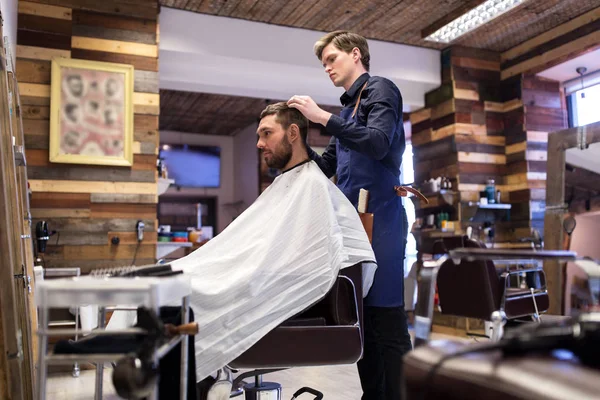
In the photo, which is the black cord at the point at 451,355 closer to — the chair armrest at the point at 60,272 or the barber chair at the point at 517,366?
the barber chair at the point at 517,366

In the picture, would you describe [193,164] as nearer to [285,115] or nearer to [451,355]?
[285,115]

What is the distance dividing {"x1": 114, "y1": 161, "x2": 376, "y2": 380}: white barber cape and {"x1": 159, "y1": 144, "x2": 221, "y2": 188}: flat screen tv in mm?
7539

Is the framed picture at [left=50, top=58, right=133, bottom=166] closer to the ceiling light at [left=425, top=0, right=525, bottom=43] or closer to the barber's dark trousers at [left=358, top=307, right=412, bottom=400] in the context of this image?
the ceiling light at [left=425, top=0, right=525, bottom=43]

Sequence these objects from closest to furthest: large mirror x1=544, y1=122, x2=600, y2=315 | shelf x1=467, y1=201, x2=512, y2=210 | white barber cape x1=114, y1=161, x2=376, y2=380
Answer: white barber cape x1=114, y1=161, x2=376, y2=380, large mirror x1=544, y1=122, x2=600, y2=315, shelf x1=467, y1=201, x2=512, y2=210

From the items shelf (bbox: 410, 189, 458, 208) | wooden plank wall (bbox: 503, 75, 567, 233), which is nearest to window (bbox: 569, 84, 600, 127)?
wooden plank wall (bbox: 503, 75, 567, 233)

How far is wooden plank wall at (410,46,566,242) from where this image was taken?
19.2 ft

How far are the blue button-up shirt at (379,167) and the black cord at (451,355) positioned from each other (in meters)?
0.93

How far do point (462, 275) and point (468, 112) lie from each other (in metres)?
2.69

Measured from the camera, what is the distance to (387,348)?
1.87 metres

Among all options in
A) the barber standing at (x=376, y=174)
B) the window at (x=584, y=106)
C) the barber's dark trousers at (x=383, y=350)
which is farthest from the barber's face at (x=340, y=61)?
the window at (x=584, y=106)

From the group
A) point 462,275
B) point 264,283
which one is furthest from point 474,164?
point 264,283

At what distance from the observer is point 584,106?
19.9 ft

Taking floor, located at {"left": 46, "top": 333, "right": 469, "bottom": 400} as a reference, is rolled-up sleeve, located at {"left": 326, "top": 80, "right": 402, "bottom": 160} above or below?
above

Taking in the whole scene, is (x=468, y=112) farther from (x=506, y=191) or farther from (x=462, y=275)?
(x=462, y=275)
